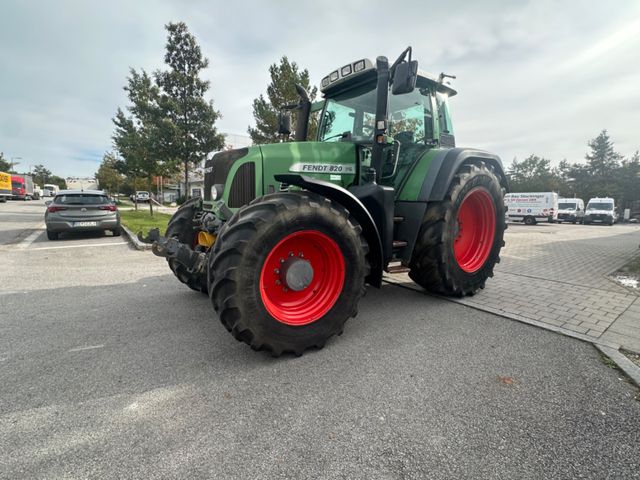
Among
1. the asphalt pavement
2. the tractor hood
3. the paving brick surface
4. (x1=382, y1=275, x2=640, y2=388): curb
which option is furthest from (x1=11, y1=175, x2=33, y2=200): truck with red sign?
(x1=382, y1=275, x2=640, y2=388): curb

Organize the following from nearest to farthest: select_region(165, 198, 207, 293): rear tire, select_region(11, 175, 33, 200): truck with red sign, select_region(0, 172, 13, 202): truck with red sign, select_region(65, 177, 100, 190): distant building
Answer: select_region(165, 198, 207, 293): rear tire < select_region(0, 172, 13, 202): truck with red sign < select_region(11, 175, 33, 200): truck with red sign < select_region(65, 177, 100, 190): distant building

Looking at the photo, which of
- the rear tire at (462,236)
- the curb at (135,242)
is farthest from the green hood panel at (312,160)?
the curb at (135,242)

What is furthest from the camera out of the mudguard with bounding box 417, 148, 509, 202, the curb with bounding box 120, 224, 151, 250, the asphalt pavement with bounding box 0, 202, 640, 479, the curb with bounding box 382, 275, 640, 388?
the curb with bounding box 120, 224, 151, 250

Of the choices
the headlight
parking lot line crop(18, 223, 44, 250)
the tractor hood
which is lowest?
parking lot line crop(18, 223, 44, 250)

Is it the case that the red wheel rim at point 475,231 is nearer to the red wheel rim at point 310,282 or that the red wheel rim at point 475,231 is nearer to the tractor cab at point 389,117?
the tractor cab at point 389,117

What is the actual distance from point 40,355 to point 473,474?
10.7 feet

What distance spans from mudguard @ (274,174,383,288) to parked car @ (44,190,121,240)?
28.3 feet

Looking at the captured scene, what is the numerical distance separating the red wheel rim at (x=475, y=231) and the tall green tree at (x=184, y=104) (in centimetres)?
1118

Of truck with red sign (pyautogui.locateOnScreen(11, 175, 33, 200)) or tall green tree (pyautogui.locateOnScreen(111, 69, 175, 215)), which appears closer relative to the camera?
tall green tree (pyautogui.locateOnScreen(111, 69, 175, 215))

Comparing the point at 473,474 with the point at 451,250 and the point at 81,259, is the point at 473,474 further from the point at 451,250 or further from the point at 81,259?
the point at 81,259

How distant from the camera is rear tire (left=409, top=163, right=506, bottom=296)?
12.5 ft

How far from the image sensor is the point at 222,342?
2.92 metres

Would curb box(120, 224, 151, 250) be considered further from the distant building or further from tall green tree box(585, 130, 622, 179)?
tall green tree box(585, 130, 622, 179)

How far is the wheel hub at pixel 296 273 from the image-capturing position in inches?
108
